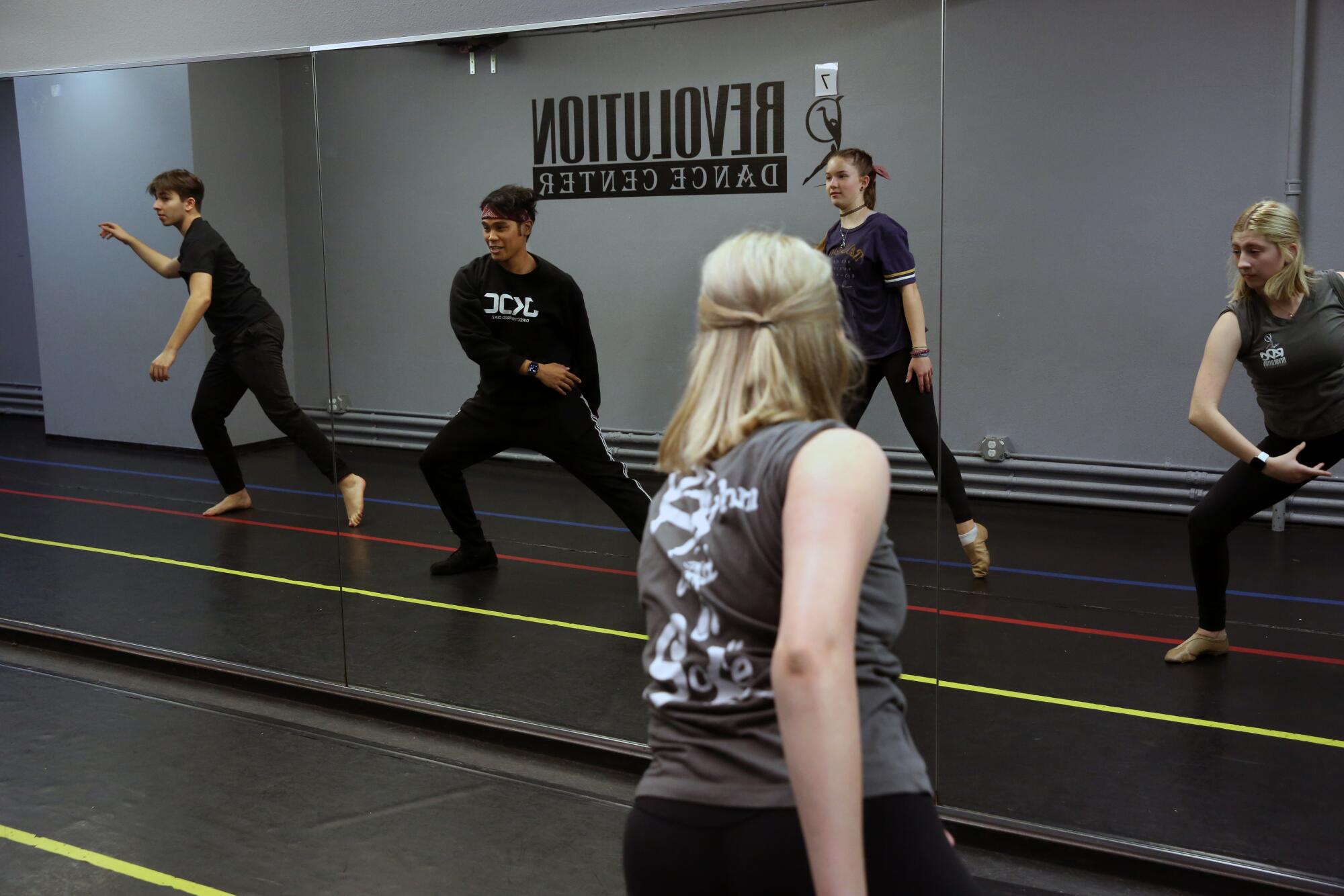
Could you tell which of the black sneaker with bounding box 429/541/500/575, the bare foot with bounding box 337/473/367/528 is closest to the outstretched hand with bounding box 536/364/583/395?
the black sneaker with bounding box 429/541/500/575

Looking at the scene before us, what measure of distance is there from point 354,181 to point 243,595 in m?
1.87

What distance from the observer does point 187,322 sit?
4.87 m

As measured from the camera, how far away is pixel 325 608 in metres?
5.00

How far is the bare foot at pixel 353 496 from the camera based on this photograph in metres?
4.60

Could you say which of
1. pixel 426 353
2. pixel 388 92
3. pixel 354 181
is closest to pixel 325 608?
pixel 426 353

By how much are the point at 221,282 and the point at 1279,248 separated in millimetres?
3622

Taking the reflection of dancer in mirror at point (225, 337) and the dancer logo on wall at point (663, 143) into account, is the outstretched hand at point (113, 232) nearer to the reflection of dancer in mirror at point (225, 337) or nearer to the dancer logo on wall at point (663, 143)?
the reflection of dancer in mirror at point (225, 337)

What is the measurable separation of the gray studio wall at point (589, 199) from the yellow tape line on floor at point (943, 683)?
2.40 ft

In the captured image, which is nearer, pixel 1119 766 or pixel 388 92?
pixel 1119 766

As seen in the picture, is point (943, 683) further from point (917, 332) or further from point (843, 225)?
point (843, 225)

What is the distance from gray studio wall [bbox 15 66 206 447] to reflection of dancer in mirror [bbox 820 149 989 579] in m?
2.66

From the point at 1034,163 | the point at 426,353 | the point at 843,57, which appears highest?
the point at 843,57

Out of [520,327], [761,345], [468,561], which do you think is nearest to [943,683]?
[468,561]

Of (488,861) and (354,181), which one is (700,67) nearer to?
(354,181)
